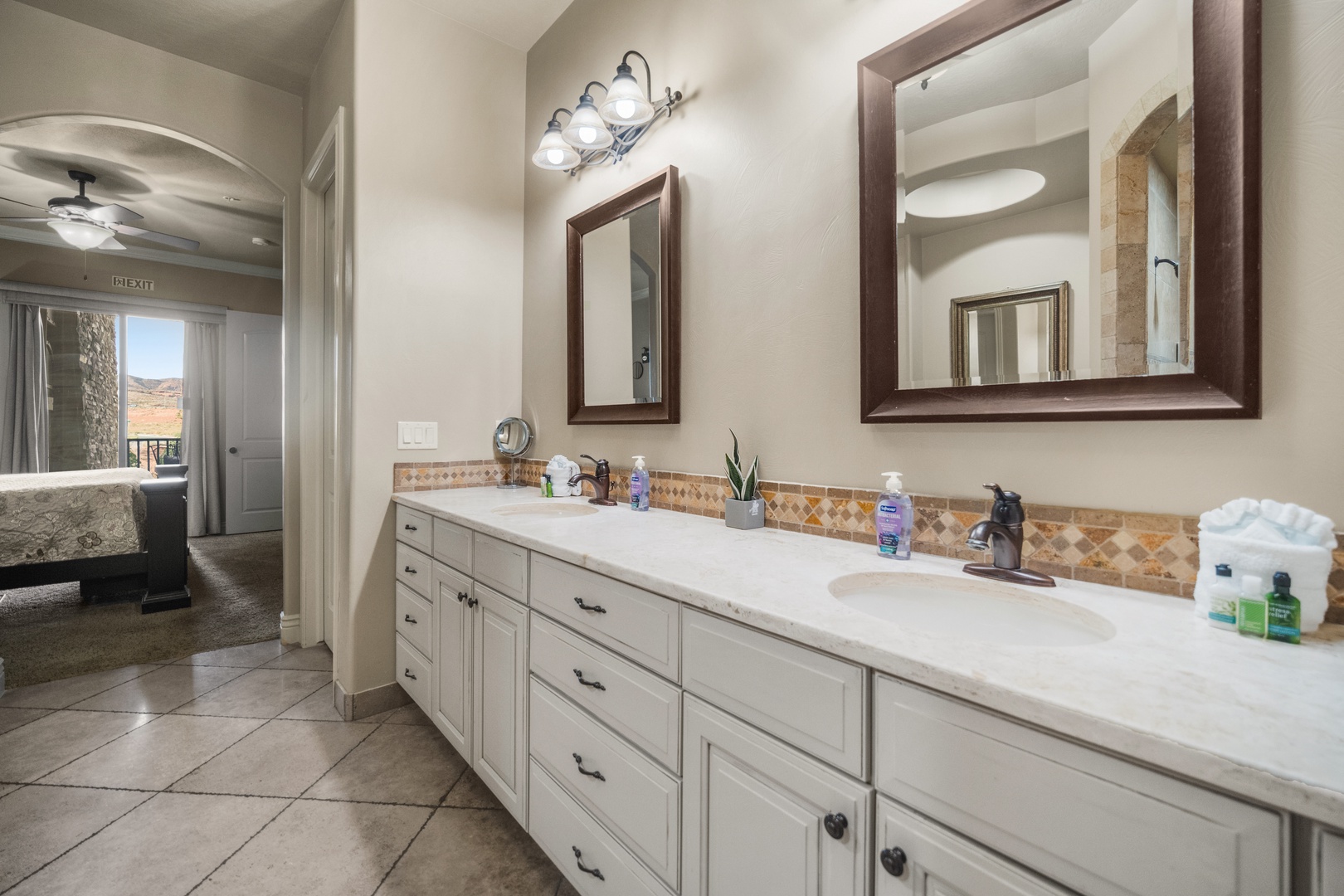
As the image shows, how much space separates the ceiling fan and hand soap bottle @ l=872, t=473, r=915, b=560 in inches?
186

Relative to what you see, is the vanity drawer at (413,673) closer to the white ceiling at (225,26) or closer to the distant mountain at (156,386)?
the white ceiling at (225,26)

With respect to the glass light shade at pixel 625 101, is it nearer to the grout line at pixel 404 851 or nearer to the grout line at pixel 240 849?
the grout line at pixel 404 851

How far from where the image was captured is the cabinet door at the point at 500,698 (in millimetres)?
1458

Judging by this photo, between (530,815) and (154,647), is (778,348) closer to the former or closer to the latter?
(530,815)

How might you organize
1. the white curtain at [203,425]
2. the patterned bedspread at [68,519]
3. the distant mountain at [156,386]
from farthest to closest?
the white curtain at [203,425] < the distant mountain at [156,386] < the patterned bedspread at [68,519]

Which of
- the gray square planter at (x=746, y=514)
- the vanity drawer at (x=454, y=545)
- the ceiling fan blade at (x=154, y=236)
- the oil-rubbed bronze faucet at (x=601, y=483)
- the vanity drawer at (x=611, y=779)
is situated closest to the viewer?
the vanity drawer at (x=611, y=779)

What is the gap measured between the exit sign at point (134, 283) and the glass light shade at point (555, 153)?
5.44 meters

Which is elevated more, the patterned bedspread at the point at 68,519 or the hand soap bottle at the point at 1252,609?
the hand soap bottle at the point at 1252,609

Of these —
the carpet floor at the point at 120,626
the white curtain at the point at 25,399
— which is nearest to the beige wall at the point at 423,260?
the carpet floor at the point at 120,626

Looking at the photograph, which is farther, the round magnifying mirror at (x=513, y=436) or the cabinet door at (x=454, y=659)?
the round magnifying mirror at (x=513, y=436)

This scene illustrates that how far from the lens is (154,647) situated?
286cm

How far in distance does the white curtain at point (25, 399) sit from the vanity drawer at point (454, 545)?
218 inches

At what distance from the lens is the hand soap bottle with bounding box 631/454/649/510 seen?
191cm

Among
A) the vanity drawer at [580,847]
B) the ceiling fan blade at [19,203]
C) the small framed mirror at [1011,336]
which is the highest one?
the ceiling fan blade at [19,203]
